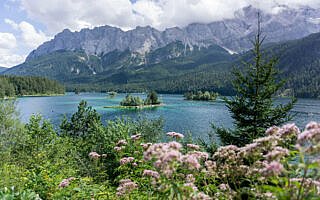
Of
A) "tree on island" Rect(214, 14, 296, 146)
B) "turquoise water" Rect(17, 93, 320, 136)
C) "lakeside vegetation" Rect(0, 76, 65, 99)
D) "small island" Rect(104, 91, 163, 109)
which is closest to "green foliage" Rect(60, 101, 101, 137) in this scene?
"turquoise water" Rect(17, 93, 320, 136)

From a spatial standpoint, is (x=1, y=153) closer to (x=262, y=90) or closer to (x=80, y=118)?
(x=262, y=90)

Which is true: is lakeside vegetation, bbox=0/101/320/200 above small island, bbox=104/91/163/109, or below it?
above

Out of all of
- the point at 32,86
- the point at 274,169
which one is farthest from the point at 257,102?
the point at 32,86

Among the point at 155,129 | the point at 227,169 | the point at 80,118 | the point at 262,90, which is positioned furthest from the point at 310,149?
the point at 80,118

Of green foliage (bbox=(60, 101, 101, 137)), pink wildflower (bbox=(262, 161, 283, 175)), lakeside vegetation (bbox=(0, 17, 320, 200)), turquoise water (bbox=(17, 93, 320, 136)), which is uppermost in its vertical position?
pink wildflower (bbox=(262, 161, 283, 175))

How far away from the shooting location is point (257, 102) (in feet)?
43.5

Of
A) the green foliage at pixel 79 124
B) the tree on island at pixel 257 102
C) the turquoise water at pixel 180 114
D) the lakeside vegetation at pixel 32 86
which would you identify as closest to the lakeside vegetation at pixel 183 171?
the tree on island at pixel 257 102

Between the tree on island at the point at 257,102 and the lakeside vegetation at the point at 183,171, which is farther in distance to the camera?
the tree on island at the point at 257,102

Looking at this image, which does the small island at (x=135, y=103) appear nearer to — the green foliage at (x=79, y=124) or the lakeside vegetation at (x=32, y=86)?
the green foliage at (x=79, y=124)

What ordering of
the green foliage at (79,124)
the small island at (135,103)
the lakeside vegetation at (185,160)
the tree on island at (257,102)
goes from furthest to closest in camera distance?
the small island at (135,103) < the green foliage at (79,124) < the tree on island at (257,102) < the lakeside vegetation at (185,160)

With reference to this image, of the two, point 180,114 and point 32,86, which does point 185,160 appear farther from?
point 32,86

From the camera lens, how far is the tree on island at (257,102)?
13.2 metres

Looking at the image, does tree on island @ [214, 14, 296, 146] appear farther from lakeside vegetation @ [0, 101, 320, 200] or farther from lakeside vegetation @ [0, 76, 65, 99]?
lakeside vegetation @ [0, 76, 65, 99]

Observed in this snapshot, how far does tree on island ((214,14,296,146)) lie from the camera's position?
13.2m
